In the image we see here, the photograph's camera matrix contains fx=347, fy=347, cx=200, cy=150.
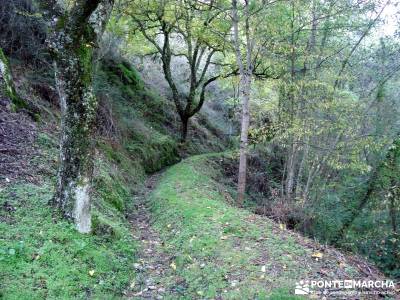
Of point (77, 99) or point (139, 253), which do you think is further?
point (139, 253)

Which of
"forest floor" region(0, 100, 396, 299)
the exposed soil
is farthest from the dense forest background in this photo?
the exposed soil

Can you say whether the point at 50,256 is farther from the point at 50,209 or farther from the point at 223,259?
the point at 223,259

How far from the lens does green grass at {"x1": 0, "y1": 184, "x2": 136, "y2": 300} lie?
14.6ft

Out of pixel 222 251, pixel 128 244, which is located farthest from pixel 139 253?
pixel 222 251

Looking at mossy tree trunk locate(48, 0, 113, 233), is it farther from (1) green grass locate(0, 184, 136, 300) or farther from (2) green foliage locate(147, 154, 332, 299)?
(2) green foliage locate(147, 154, 332, 299)

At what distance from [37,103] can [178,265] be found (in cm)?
695

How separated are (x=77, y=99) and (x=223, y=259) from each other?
3550 mm

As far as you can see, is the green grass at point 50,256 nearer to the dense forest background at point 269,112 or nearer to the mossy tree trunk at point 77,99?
the dense forest background at point 269,112

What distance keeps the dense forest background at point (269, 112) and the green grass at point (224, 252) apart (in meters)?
1.29

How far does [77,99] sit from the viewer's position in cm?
561

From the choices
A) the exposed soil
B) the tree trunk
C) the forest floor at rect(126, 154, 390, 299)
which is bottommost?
the exposed soil

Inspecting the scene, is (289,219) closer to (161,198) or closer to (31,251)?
(161,198)

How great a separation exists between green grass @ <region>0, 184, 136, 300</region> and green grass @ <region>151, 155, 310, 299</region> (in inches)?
36.3

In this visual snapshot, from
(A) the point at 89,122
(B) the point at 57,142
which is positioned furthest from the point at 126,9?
(A) the point at 89,122
